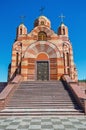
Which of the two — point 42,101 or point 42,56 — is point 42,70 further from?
point 42,101

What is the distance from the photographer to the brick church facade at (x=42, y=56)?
19562 mm

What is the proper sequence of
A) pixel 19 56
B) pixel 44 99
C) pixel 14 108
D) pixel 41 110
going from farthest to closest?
pixel 19 56, pixel 44 99, pixel 14 108, pixel 41 110

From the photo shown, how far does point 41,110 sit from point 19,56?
12.4 meters

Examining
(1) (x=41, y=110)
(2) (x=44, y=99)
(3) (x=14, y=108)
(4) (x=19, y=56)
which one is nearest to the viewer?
(1) (x=41, y=110)

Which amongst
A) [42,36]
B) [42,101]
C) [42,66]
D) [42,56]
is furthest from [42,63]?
[42,101]

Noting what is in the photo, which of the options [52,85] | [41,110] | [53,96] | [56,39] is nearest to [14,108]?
[41,110]

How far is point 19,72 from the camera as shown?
20.0m

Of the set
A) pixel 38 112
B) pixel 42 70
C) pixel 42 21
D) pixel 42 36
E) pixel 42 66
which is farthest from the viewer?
pixel 42 21

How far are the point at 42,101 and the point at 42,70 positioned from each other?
29.3 ft

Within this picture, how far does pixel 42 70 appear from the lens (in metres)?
19.8

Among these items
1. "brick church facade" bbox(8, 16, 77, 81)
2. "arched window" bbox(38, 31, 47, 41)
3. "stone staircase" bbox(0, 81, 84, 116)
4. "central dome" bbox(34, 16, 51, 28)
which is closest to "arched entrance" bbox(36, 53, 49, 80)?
"brick church facade" bbox(8, 16, 77, 81)

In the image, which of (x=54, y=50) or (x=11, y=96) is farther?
(x=54, y=50)

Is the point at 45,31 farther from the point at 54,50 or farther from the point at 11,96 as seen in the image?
the point at 11,96

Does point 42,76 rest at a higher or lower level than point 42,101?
higher
